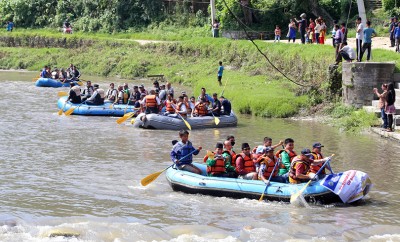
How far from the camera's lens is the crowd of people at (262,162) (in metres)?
14.3

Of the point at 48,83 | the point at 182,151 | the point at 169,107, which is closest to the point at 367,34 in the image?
the point at 169,107

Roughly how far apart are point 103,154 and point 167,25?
1212 inches

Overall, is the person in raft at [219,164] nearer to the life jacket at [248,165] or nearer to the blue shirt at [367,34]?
the life jacket at [248,165]

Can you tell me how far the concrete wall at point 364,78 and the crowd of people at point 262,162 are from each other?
28.6 ft

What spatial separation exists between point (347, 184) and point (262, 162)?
1798mm

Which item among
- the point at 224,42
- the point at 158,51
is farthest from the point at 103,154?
the point at 158,51

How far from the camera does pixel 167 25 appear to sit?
163 ft

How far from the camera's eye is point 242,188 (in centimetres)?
1461

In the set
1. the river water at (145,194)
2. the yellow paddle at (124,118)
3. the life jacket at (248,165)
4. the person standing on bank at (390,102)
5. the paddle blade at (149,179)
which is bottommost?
the river water at (145,194)

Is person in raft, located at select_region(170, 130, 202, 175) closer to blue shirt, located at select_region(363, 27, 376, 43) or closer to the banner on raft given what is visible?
the banner on raft

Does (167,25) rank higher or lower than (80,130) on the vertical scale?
higher

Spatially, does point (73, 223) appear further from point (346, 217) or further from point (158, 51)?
point (158, 51)

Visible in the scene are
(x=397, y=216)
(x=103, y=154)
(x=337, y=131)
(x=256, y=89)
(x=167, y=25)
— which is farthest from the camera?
(x=167, y=25)

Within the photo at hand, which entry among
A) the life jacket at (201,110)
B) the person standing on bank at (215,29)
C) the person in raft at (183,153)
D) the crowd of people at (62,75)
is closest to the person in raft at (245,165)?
the person in raft at (183,153)
